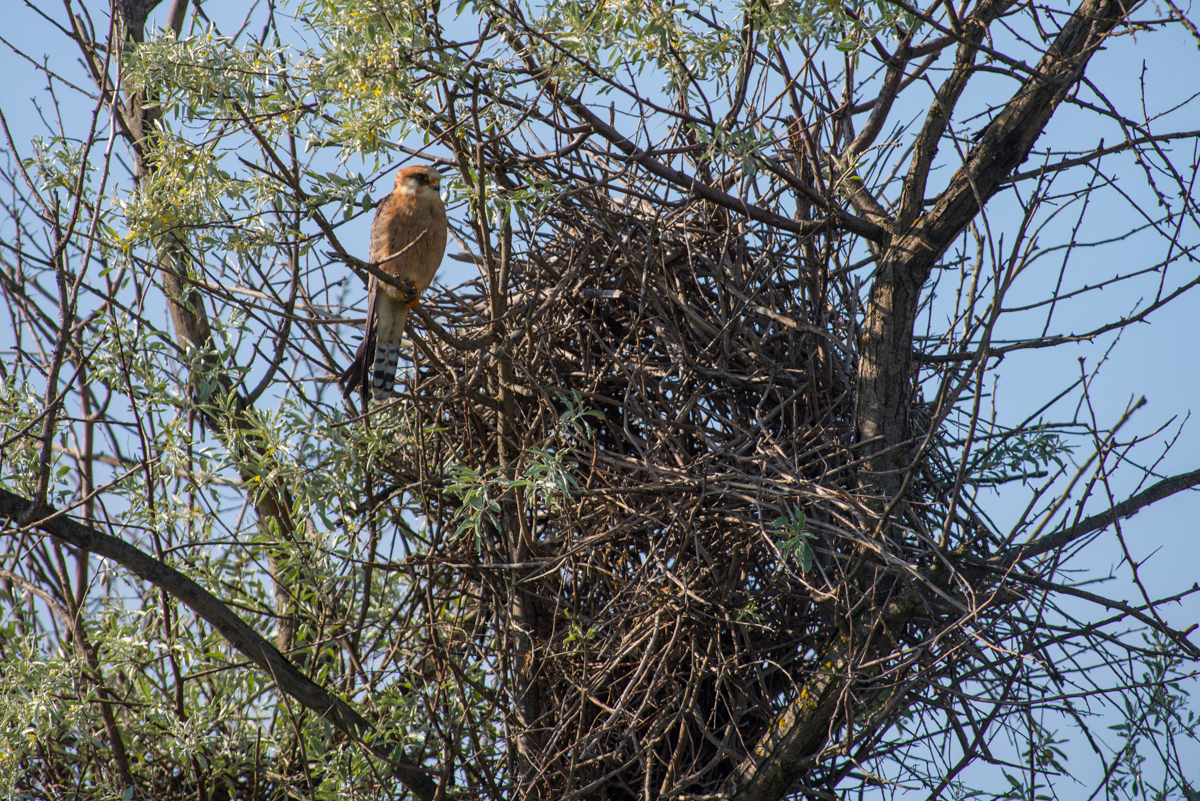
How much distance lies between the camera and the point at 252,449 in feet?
9.39

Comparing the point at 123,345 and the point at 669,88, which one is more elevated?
the point at 669,88

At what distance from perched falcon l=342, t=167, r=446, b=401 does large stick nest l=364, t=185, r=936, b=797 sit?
0.13m

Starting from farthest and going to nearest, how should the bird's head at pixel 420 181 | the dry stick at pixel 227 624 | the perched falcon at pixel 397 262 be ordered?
1. the bird's head at pixel 420 181
2. the perched falcon at pixel 397 262
3. the dry stick at pixel 227 624

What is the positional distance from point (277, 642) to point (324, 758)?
102 centimetres

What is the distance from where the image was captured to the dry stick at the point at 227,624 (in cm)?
264

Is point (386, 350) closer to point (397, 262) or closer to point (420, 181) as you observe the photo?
point (397, 262)

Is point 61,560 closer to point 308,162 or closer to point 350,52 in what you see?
point 308,162

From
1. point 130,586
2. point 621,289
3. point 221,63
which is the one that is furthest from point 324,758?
point 221,63

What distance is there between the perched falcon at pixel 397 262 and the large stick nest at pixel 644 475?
134 millimetres

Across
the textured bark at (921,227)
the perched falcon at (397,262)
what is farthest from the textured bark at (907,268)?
the perched falcon at (397,262)

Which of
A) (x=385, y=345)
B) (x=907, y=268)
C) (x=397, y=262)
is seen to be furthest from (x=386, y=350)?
(x=907, y=268)

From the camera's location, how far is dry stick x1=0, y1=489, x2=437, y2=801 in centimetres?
264

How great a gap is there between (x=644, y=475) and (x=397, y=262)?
120 centimetres

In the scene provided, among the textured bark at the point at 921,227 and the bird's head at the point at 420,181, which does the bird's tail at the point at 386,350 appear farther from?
the textured bark at the point at 921,227
